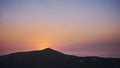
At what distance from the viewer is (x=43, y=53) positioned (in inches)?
4114

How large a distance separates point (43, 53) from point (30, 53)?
7460 millimetres

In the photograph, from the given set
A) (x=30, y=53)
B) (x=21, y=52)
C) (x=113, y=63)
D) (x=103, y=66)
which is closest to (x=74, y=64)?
(x=103, y=66)

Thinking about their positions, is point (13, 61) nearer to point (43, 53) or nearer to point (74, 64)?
point (43, 53)

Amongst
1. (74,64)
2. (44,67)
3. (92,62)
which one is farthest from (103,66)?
(44,67)

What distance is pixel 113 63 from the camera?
9406 centimetres

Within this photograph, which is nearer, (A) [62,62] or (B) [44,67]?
(B) [44,67]

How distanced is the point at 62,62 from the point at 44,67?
11.5 m

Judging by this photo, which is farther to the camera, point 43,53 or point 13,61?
point 43,53

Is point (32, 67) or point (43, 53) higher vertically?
point (43, 53)

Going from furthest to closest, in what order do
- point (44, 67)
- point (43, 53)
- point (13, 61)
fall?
1. point (43, 53)
2. point (13, 61)
3. point (44, 67)

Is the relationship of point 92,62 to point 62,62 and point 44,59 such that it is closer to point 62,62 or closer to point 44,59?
point 62,62

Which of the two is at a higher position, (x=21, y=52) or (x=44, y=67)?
(x=21, y=52)

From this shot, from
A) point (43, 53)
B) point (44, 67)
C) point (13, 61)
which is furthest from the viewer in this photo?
point (43, 53)

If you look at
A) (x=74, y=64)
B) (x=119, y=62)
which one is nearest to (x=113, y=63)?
(x=119, y=62)
